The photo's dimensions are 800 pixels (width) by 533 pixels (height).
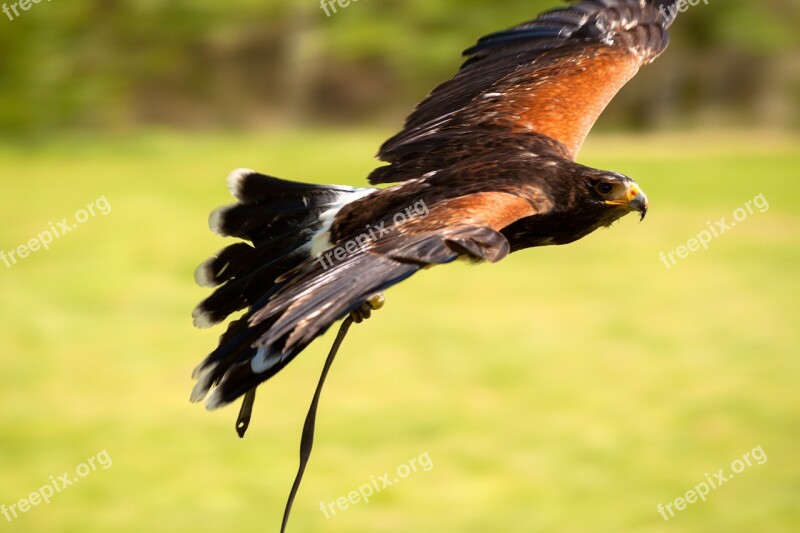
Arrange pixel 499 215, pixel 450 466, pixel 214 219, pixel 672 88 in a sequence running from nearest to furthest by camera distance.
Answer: pixel 499 215, pixel 214 219, pixel 450 466, pixel 672 88

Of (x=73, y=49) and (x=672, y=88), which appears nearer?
(x=73, y=49)

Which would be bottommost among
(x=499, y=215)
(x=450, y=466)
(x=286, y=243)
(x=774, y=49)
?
(x=499, y=215)

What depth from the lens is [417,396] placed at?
48.8 ft

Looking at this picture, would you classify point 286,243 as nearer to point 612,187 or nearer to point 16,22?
point 612,187

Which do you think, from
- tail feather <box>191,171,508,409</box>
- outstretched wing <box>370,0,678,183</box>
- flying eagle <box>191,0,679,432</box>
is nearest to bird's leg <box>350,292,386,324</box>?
flying eagle <box>191,0,679,432</box>

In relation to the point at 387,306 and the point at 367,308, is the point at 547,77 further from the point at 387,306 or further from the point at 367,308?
the point at 387,306

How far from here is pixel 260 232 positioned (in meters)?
6.11

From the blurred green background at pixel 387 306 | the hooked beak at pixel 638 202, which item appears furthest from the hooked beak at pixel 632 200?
the blurred green background at pixel 387 306

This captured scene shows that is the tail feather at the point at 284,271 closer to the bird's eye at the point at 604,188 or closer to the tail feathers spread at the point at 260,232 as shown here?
the tail feathers spread at the point at 260,232

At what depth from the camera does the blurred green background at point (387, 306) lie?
487 inches

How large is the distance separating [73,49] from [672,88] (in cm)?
1193

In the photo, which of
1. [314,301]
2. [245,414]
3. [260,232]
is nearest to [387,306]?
[260,232]

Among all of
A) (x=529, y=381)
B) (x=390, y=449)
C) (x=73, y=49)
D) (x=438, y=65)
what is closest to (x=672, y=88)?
(x=438, y=65)

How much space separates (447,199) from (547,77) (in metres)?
1.83
